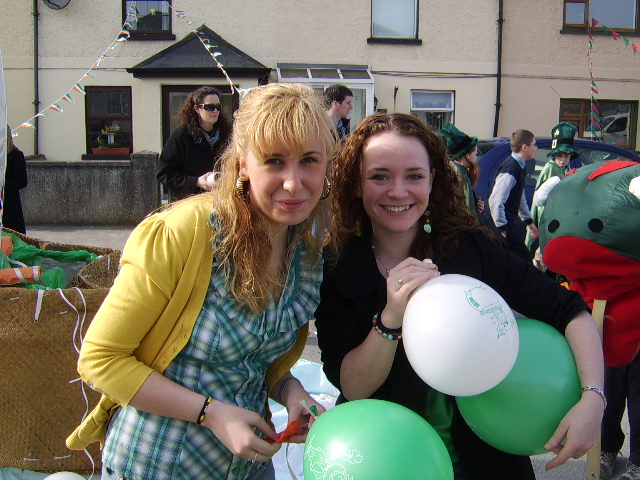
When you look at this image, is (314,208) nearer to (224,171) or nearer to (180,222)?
(224,171)

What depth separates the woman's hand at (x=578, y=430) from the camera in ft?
4.85

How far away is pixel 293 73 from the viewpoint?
40.3 ft

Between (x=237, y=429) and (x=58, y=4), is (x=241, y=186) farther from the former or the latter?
(x=58, y=4)

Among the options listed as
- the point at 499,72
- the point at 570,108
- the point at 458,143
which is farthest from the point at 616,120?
the point at 458,143

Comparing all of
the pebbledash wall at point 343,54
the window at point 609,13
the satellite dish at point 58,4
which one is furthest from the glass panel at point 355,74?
the satellite dish at point 58,4

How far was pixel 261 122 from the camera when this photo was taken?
1.39m

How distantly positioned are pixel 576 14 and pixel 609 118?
246 cm

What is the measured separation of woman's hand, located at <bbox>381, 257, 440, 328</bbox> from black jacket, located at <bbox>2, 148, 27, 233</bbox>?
14.2ft

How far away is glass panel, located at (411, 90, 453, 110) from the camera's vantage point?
43.2 ft

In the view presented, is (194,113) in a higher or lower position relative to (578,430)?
higher

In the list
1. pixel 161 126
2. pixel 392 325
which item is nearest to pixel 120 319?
pixel 392 325

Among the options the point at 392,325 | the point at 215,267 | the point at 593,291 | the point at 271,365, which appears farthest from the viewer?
the point at 593,291

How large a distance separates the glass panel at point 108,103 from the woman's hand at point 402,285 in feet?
40.9

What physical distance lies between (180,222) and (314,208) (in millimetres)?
384
